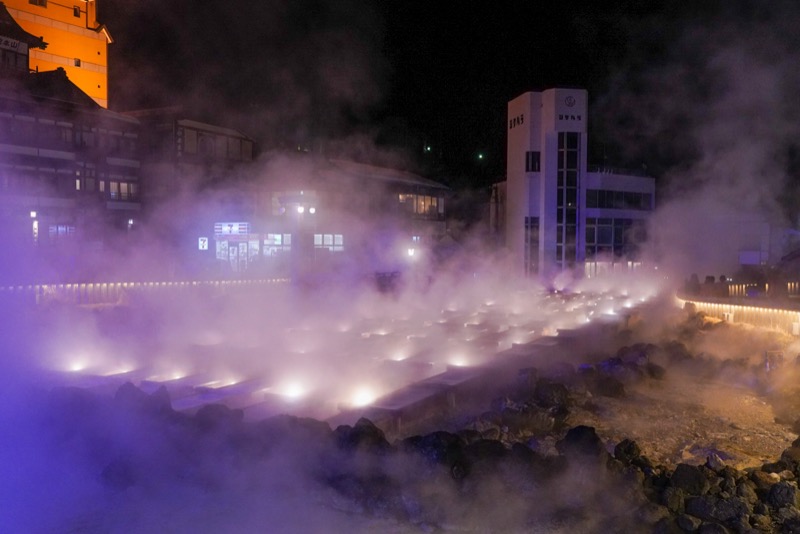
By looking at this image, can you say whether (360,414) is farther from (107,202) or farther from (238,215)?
(107,202)

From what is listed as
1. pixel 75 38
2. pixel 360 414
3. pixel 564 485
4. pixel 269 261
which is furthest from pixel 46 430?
pixel 75 38

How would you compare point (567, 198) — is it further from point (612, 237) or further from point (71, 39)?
point (71, 39)

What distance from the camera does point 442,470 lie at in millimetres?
3928

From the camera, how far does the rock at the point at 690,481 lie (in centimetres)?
386

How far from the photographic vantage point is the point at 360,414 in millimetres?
5078

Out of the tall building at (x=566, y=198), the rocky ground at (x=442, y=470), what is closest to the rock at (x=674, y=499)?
the rocky ground at (x=442, y=470)

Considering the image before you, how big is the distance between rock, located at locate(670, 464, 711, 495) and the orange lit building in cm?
2259

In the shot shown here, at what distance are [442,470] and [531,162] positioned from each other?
701 inches

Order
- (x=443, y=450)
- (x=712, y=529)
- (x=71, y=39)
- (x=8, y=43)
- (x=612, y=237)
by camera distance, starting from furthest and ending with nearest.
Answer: (x=71, y=39) < (x=612, y=237) < (x=8, y=43) < (x=443, y=450) < (x=712, y=529)

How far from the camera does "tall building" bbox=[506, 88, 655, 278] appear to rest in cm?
2000

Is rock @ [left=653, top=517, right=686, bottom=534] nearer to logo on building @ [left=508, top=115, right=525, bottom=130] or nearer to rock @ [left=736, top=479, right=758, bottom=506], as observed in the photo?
rock @ [left=736, top=479, right=758, bottom=506]

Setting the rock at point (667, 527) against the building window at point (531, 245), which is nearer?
the rock at point (667, 527)

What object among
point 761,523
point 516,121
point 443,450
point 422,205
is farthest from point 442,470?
point 516,121

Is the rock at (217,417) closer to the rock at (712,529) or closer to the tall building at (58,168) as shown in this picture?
the rock at (712,529)
